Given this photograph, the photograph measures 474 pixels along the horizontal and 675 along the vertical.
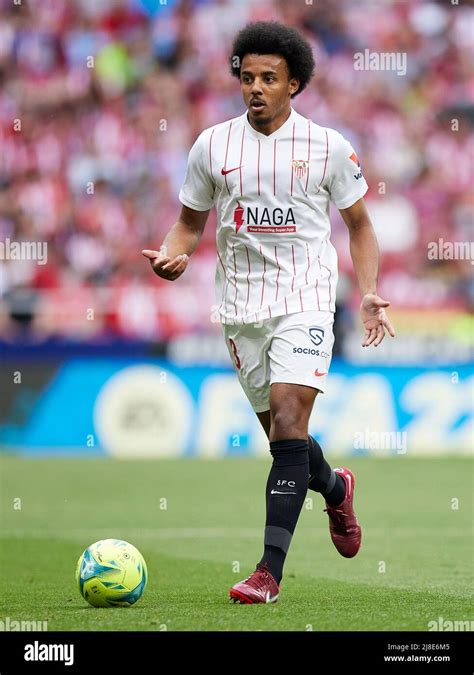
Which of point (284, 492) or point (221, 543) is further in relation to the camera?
point (221, 543)

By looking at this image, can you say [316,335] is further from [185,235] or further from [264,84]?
[264,84]

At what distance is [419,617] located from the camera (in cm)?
552

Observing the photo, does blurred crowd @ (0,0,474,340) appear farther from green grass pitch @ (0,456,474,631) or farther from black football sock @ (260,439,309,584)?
black football sock @ (260,439,309,584)

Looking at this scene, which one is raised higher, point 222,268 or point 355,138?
point 355,138

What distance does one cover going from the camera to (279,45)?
20.4 feet

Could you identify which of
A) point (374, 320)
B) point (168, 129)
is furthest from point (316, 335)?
point (168, 129)

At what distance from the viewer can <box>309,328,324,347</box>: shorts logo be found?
6.18 metres

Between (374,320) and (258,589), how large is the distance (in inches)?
53.6

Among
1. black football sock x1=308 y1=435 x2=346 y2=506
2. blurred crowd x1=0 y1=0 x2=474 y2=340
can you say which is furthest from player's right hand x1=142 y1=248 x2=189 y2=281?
blurred crowd x1=0 y1=0 x2=474 y2=340

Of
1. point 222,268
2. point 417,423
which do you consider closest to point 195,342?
point 417,423

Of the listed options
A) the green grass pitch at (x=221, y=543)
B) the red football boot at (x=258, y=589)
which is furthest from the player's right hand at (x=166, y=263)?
the green grass pitch at (x=221, y=543)
